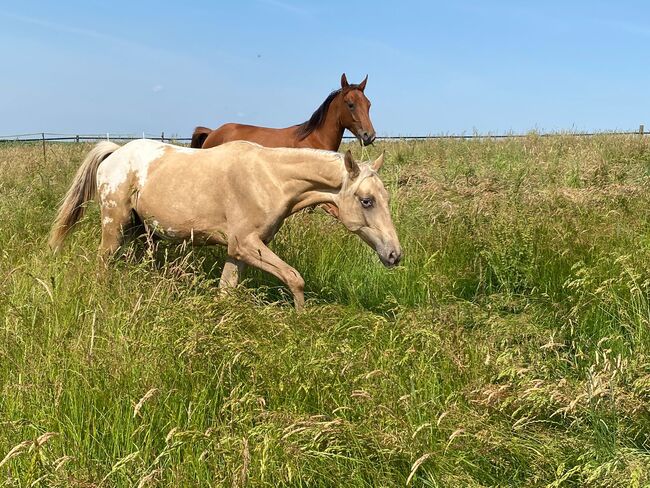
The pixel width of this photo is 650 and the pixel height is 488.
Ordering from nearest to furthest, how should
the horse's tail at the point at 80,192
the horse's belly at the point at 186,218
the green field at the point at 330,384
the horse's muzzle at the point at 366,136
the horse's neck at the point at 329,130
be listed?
the green field at the point at 330,384 < the horse's belly at the point at 186,218 < the horse's tail at the point at 80,192 < the horse's neck at the point at 329,130 < the horse's muzzle at the point at 366,136

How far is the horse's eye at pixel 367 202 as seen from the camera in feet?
14.5

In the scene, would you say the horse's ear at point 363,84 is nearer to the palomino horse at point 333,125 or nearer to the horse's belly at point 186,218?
the palomino horse at point 333,125

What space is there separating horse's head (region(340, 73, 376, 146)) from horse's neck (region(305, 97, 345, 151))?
81 millimetres

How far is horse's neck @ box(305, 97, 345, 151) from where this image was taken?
8688 millimetres

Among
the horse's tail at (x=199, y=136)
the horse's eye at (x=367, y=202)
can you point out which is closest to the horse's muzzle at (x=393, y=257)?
the horse's eye at (x=367, y=202)

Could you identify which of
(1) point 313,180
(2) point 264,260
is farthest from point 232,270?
(1) point 313,180

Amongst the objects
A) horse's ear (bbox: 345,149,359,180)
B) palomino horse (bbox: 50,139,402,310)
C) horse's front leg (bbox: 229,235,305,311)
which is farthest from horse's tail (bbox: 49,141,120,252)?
horse's ear (bbox: 345,149,359,180)

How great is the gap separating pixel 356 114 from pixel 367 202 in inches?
180

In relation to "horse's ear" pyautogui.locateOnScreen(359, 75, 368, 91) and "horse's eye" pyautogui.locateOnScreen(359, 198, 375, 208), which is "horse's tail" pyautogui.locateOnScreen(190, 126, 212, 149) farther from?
"horse's eye" pyautogui.locateOnScreen(359, 198, 375, 208)

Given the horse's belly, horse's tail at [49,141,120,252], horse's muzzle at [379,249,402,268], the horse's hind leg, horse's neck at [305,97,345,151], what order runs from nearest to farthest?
horse's muzzle at [379,249,402,268] < the horse's belly < the horse's hind leg < horse's tail at [49,141,120,252] < horse's neck at [305,97,345,151]

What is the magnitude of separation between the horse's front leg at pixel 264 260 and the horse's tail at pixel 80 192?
1745mm

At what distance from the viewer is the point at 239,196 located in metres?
4.76

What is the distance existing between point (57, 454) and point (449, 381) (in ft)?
5.52

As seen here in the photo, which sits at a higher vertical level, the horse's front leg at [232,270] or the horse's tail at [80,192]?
the horse's tail at [80,192]
